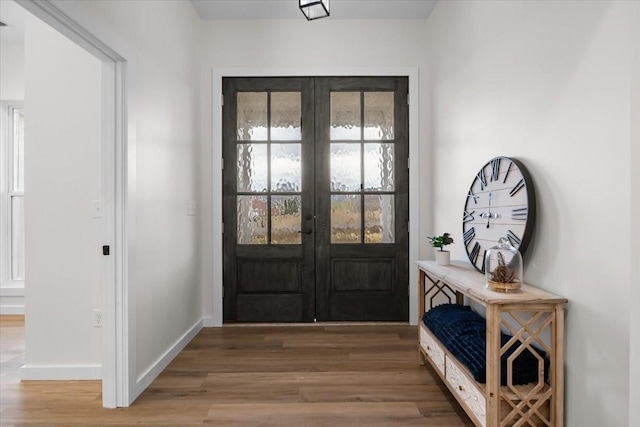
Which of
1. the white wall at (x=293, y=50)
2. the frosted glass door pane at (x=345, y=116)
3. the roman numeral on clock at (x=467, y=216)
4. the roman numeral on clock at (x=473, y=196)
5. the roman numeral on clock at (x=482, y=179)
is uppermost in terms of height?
the white wall at (x=293, y=50)

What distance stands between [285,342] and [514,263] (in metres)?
2.11

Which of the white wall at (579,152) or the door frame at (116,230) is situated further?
the door frame at (116,230)

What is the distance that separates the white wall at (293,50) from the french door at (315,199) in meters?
0.14

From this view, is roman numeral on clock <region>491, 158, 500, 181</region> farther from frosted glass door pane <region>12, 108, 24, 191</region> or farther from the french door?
frosted glass door pane <region>12, 108, 24, 191</region>

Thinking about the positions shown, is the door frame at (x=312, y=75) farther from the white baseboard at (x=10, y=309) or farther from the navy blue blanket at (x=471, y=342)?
the white baseboard at (x=10, y=309)

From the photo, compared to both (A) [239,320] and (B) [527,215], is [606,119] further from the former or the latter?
(A) [239,320]

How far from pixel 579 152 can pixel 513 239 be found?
Answer: 553 millimetres

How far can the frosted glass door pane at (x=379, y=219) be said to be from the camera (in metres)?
4.01

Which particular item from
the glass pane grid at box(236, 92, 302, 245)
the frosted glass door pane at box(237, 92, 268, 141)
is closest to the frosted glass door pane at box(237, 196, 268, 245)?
the glass pane grid at box(236, 92, 302, 245)

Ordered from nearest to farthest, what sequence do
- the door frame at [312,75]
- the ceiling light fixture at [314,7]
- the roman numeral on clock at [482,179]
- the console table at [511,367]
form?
the console table at [511,367], the roman numeral on clock at [482,179], the ceiling light fixture at [314,7], the door frame at [312,75]

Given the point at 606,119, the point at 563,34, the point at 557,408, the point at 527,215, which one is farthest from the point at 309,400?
the point at 563,34

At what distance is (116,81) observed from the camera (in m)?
2.37

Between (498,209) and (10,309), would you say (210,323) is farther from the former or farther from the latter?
(498,209)

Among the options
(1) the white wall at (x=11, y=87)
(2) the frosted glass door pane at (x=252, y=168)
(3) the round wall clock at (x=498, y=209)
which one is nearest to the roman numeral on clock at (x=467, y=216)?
(3) the round wall clock at (x=498, y=209)
